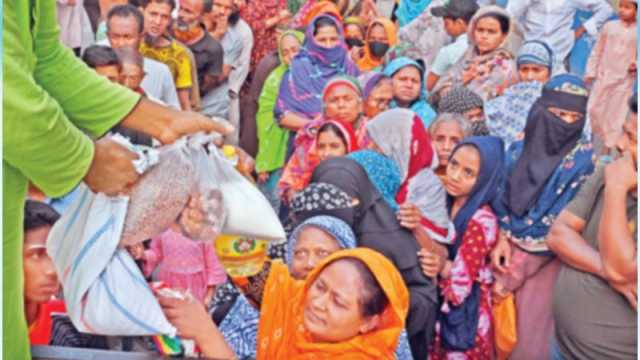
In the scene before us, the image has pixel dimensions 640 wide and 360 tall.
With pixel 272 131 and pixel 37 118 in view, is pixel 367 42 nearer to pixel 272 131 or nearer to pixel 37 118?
pixel 272 131

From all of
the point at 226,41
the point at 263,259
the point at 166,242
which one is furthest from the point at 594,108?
the point at 226,41

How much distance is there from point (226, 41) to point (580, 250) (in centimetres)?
200

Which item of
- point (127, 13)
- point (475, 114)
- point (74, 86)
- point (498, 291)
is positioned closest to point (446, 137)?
point (475, 114)

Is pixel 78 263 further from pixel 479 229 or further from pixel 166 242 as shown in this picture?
pixel 479 229

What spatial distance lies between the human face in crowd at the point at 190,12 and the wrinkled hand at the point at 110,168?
1971 millimetres

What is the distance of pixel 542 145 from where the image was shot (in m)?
2.85

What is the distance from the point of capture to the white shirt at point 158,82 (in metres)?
3.09

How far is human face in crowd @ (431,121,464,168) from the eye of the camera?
3279mm

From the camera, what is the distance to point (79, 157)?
1.72m

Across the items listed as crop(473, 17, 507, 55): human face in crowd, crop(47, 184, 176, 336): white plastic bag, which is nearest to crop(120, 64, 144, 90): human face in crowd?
crop(47, 184, 176, 336): white plastic bag

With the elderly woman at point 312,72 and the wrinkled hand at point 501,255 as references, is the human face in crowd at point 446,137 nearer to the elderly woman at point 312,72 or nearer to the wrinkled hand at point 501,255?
the wrinkled hand at point 501,255

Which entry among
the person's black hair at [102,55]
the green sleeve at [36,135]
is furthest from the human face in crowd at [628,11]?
A: the green sleeve at [36,135]

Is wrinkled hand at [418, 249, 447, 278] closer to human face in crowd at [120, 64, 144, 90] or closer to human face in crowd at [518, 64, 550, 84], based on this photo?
human face in crowd at [518, 64, 550, 84]

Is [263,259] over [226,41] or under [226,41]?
under
